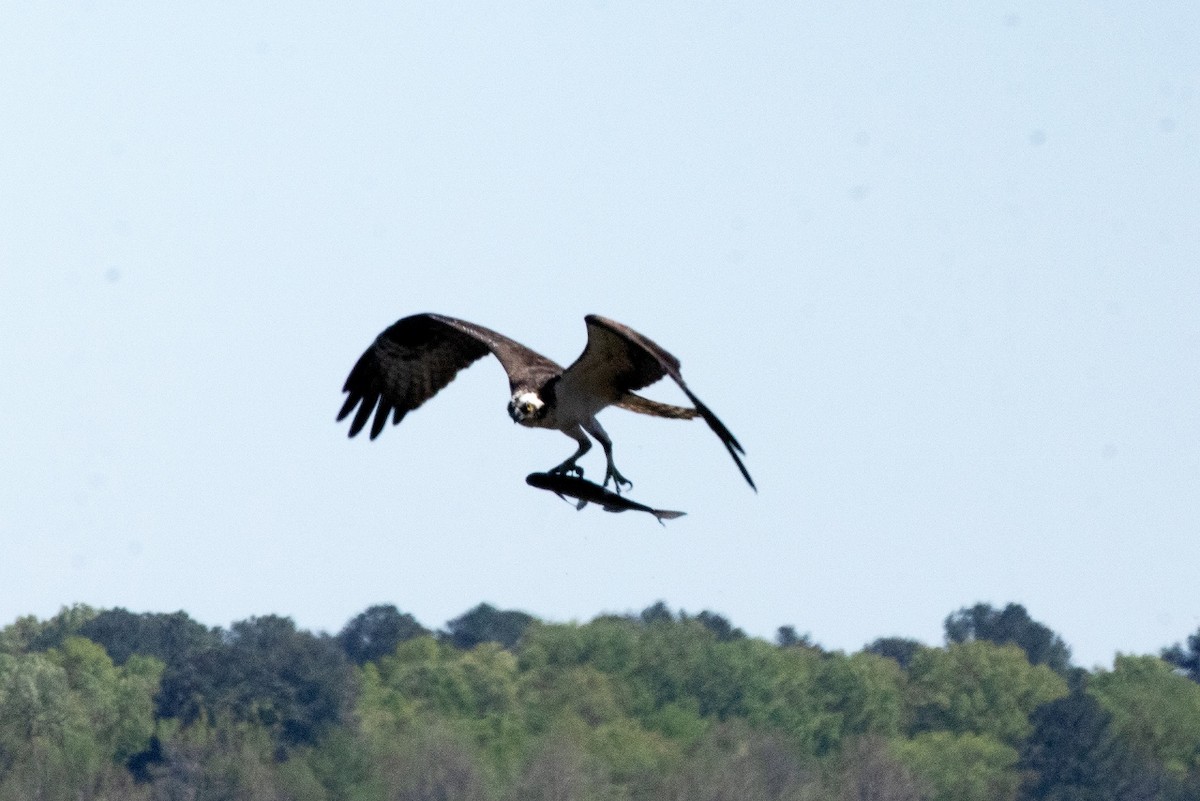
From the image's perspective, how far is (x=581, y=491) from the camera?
877 inches

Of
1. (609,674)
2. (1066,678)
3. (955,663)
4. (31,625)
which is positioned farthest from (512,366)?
(31,625)

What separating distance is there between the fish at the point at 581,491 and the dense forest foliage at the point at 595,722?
168ft

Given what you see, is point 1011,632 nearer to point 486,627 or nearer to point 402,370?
point 486,627

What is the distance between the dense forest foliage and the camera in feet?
258

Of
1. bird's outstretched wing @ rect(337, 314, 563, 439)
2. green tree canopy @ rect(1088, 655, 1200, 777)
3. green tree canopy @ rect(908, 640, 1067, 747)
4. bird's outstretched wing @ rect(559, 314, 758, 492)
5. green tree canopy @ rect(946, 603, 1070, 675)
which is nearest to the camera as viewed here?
bird's outstretched wing @ rect(559, 314, 758, 492)

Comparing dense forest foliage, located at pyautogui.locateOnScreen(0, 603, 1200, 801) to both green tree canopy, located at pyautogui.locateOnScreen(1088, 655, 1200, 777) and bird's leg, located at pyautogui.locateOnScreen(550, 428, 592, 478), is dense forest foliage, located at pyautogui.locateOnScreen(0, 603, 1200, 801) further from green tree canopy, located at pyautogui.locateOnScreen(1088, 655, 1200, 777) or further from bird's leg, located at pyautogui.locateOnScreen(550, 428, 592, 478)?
bird's leg, located at pyautogui.locateOnScreen(550, 428, 592, 478)

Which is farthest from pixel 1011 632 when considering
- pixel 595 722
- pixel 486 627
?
pixel 595 722

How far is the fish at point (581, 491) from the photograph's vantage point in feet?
72.1

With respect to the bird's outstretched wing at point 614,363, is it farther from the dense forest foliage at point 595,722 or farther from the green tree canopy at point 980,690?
the green tree canopy at point 980,690

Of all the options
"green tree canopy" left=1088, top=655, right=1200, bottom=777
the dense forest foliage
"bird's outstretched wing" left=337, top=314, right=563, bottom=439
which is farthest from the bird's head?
"green tree canopy" left=1088, top=655, right=1200, bottom=777

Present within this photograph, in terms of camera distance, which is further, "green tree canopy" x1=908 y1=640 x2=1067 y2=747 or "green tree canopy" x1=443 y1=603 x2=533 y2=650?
"green tree canopy" x1=443 y1=603 x2=533 y2=650

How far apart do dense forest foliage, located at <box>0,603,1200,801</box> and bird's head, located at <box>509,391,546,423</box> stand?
51.4 meters

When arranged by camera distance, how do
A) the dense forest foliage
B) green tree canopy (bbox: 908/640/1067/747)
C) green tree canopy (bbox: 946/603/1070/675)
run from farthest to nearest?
green tree canopy (bbox: 946/603/1070/675)
green tree canopy (bbox: 908/640/1067/747)
the dense forest foliage

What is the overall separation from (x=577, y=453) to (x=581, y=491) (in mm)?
338
